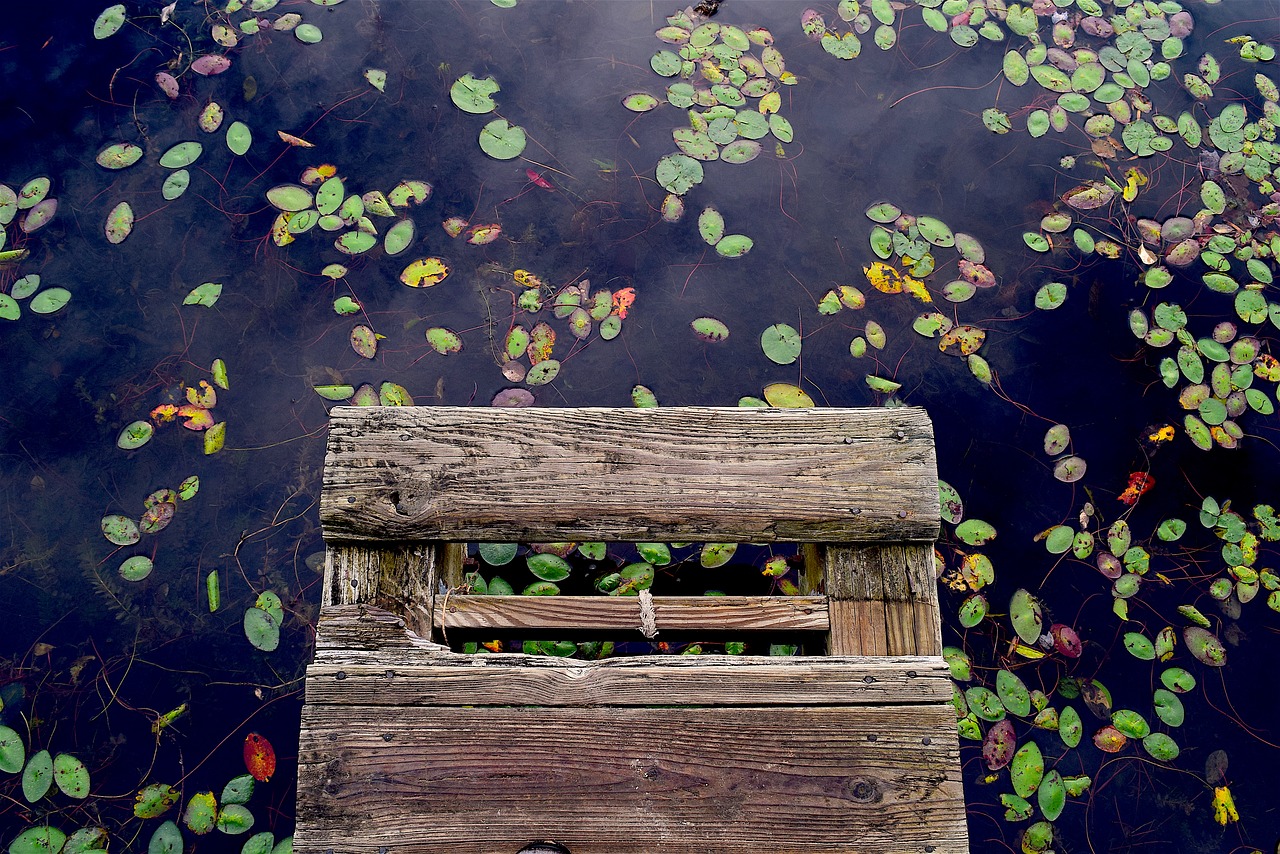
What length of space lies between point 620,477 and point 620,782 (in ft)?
1.42

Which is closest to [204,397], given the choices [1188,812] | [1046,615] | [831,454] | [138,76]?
[138,76]

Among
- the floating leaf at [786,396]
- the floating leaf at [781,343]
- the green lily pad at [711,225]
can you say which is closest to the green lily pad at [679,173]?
the green lily pad at [711,225]

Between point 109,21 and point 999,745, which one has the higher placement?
point 109,21

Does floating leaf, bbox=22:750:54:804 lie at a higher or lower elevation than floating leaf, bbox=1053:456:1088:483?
lower

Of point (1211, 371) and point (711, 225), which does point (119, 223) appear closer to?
point (711, 225)

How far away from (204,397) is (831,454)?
5.72 ft

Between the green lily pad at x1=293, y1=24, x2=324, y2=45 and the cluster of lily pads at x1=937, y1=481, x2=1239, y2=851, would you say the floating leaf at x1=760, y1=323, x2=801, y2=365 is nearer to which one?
the cluster of lily pads at x1=937, y1=481, x2=1239, y2=851

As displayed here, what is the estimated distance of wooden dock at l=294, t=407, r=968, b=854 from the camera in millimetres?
1058

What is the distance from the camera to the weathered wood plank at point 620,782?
1.05 m

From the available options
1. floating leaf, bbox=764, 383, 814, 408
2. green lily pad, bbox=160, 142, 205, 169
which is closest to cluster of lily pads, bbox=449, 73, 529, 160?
green lily pad, bbox=160, 142, 205, 169

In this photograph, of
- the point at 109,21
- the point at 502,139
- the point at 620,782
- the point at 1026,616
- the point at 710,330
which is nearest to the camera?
the point at 620,782

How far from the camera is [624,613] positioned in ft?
4.34

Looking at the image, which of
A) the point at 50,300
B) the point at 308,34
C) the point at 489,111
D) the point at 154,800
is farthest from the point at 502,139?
the point at 154,800

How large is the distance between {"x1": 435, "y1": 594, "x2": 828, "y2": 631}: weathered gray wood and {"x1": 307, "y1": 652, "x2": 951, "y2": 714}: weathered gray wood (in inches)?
5.9
